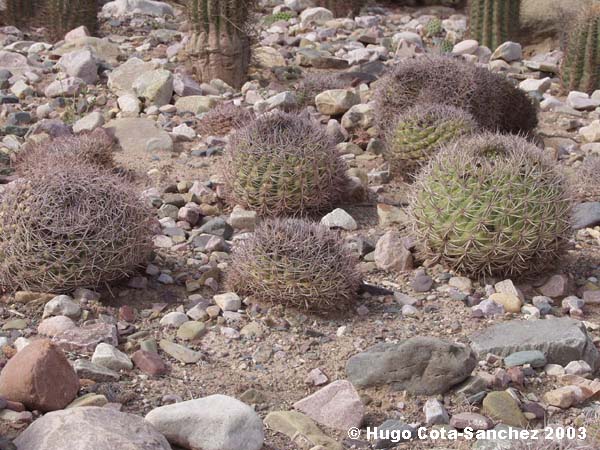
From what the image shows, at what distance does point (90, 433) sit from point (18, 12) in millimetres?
9340

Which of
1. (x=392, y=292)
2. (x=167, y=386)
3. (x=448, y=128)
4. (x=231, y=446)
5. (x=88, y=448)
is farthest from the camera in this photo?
(x=448, y=128)

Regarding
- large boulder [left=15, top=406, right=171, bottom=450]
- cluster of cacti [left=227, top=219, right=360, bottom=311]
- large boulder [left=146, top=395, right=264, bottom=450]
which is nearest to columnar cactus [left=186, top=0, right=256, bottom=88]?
cluster of cacti [left=227, top=219, right=360, bottom=311]

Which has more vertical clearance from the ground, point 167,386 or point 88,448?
point 88,448

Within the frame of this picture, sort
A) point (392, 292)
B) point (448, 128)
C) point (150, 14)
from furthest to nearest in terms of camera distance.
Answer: point (150, 14), point (448, 128), point (392, 292)

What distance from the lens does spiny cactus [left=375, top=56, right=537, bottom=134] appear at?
7207mm

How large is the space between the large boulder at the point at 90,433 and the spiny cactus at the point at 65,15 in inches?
312

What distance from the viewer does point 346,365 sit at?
4160 millimetres

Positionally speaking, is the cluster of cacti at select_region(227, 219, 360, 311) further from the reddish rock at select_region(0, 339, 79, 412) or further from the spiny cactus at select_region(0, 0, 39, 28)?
the spiny cactus at select_region(0, 0, 39, 28)

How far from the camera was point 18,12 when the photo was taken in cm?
1120

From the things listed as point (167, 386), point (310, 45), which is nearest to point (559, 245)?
point (167, 386)

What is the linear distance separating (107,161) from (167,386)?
300 centimetres

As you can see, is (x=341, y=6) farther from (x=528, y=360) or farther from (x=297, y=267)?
(x=528, y=360)

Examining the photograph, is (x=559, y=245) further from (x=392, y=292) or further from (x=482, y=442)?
(x=482, y=442)

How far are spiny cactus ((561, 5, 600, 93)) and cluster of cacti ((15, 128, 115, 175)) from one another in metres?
4.99
